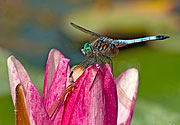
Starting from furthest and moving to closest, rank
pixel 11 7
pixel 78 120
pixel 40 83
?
pixel 11 7 < pixel 40 83 < pixel 78 120

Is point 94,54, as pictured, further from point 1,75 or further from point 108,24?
point 108,24

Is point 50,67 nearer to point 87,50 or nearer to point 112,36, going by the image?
point 87,50

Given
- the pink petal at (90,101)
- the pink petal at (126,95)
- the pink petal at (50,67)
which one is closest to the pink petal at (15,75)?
the pink petal at (50,67)

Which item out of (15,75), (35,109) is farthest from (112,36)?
(35,109)

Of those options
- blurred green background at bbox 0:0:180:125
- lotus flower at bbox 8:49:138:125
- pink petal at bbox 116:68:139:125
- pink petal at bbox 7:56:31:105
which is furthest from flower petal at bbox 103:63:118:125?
blurred green background at bbox 0:0:180:125

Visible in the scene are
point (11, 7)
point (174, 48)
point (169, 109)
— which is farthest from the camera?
point (11, 7)

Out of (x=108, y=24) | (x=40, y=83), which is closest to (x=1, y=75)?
(x=40, y=83)
